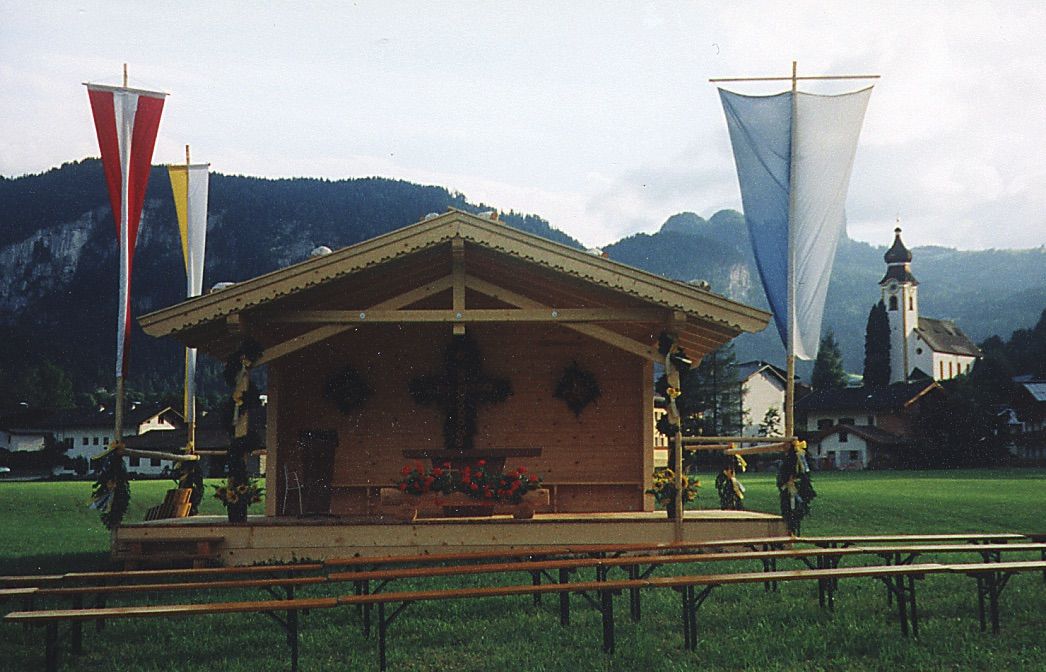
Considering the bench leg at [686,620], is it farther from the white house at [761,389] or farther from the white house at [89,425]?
the white house at [761,389]

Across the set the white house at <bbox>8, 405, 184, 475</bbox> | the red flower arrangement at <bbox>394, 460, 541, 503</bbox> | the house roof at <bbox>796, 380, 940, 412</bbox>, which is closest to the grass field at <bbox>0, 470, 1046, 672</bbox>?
the red flower arrangement at <bbox>394, 460, 541, 503</bbox>

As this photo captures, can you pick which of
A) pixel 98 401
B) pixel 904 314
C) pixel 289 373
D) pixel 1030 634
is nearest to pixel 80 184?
pixel 98 401

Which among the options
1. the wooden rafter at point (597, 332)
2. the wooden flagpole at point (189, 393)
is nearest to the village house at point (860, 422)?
the wooden flagpole at point (189, 393)

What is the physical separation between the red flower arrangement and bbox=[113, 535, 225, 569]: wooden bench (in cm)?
253

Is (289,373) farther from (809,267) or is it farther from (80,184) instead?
(80,184)

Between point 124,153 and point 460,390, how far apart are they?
6013 millimetres

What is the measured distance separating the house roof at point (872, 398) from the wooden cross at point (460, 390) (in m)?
67.3

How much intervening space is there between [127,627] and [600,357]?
29.5 ft

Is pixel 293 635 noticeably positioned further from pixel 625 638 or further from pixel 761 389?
pixel 761 389

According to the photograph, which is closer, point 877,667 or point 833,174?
point 877,667

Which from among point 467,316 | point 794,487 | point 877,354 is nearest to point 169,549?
point 467,316

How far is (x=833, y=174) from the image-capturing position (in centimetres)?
1552

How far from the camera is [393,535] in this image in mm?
14062

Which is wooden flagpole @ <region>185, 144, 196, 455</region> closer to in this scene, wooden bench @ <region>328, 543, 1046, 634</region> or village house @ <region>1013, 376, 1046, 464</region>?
wooden bench @ <region>328, 543, 1046, 634</region>
